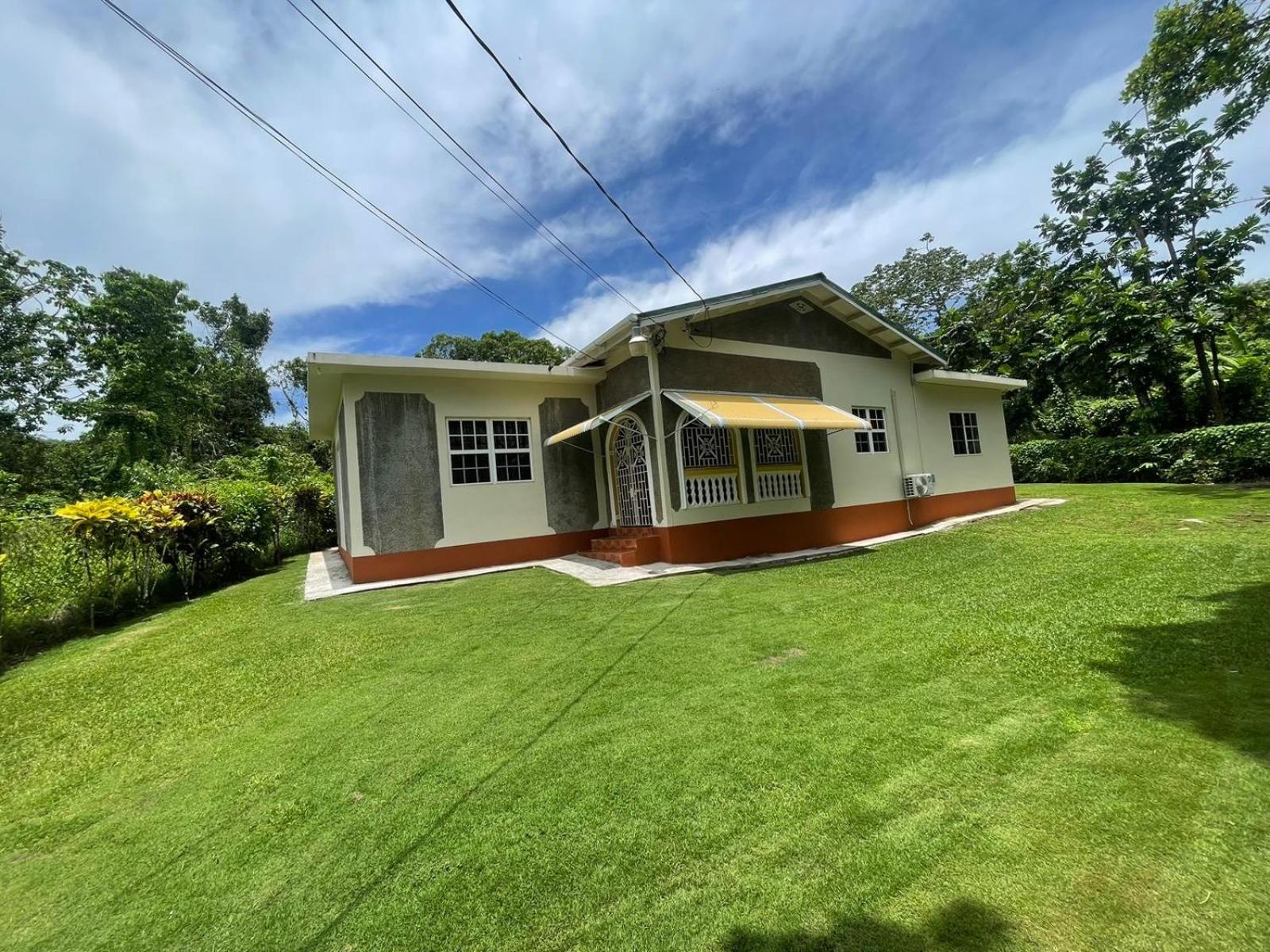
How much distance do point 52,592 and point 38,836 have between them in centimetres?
733

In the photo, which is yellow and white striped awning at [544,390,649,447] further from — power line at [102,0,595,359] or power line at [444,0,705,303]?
power line at [102,0,595,359]

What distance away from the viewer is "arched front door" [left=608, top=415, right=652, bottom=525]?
10.7 metres

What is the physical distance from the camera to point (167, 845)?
261cm

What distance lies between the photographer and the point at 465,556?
420 inches

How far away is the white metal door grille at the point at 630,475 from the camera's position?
35.3 feet

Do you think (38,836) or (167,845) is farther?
(38,836)

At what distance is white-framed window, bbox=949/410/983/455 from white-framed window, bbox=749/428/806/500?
6.15 m

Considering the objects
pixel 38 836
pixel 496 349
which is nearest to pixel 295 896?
pixel 38 836

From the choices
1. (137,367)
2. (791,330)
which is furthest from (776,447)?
(137,367)

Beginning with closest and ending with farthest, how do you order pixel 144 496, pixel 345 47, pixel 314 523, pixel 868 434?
pixel 345 47 → pixel 144 496 → pixel 868 434 → pixel 314 523

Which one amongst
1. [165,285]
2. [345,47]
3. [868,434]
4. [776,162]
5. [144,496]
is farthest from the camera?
[165,285]

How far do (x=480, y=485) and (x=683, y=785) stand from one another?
904cm

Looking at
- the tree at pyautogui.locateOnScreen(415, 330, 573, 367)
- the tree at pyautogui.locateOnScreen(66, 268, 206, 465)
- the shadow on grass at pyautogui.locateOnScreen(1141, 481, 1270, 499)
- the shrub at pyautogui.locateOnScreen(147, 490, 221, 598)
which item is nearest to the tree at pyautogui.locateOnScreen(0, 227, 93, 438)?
the tree at pyautogui.locateOnScreen(66, 268, 206, 465)

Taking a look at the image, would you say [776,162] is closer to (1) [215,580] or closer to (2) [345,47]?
(2) [345,47]
